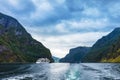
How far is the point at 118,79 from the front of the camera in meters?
70.4

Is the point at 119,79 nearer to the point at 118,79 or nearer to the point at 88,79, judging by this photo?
the point at 118,79

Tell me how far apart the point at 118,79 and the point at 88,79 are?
852 cm

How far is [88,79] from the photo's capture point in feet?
245

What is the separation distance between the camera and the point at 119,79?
70.5 m

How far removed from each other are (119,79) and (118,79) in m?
0.28

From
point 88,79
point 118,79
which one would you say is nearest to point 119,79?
point 118,79

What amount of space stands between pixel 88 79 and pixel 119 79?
874 cm
